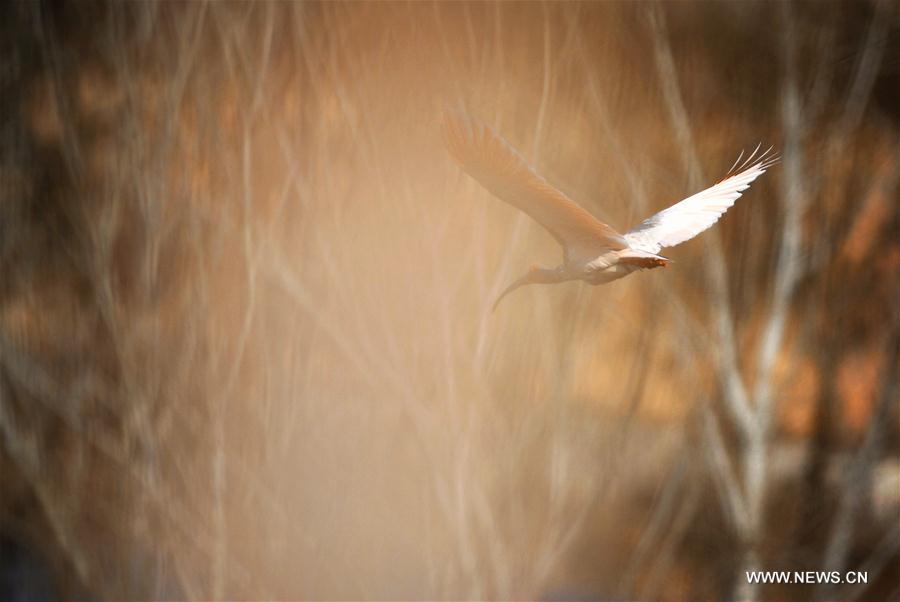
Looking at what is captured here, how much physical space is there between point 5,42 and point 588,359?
1.63 m

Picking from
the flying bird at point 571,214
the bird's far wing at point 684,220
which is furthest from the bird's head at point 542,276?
the bird's far wing at point 684,220

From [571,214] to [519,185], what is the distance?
0.10 metres

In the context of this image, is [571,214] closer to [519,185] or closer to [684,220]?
[519,185]

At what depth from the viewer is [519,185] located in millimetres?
1354

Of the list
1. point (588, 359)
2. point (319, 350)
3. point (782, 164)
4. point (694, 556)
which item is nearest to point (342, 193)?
point (319, 350)

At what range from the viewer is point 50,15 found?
236 centimetres

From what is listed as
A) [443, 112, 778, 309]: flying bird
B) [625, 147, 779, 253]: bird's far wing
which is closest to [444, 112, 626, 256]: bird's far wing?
[443, 112, 778, 309]: flying bird

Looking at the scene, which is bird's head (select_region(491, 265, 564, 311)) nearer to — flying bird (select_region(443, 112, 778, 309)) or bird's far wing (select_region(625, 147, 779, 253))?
flying bird (select_region(443, 112, 778, 309))

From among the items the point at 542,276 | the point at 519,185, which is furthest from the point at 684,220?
the point at 519,185

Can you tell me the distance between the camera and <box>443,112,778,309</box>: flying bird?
4.25 feet

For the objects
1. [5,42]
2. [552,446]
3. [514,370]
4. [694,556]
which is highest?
[5,42]

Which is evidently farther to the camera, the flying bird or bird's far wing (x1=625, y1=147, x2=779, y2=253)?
bird's far wing (x1=625, y1=147, x2=779, y2=253)

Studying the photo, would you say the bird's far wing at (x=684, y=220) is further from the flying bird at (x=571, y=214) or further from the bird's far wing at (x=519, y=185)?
the bird's far wing at (x=519, y=185)

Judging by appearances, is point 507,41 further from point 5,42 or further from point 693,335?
point 5,42
